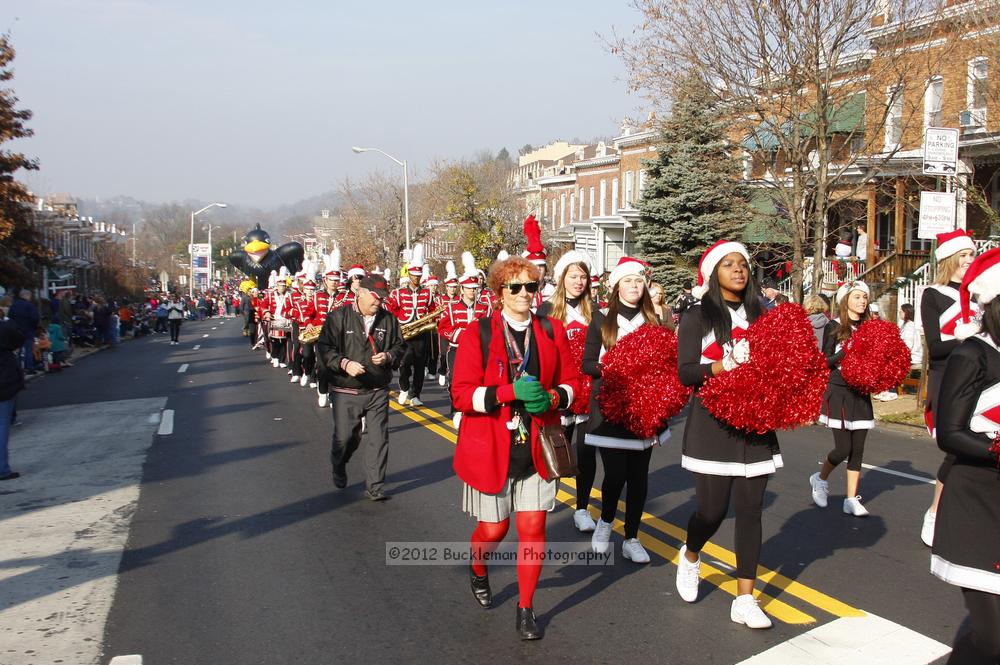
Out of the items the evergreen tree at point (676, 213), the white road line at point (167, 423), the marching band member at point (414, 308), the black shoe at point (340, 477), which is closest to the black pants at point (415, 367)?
the marching band member at point (414, 308)

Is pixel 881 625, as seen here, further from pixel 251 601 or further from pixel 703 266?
pixel 251 601

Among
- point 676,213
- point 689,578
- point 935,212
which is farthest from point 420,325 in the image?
point 676,213

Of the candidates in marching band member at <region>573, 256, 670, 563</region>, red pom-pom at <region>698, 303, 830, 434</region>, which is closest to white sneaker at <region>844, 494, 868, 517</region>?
marching band member at <region>573, 256, 670, 563</region>

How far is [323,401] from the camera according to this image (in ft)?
47.3

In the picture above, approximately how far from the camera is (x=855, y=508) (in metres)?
7.38

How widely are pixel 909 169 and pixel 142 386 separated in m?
16.7

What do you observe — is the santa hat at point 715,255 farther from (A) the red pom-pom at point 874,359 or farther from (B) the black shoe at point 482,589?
(A) the red pom-pom at point 874,359

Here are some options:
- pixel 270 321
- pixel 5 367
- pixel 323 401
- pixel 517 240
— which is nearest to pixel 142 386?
pixel 270 321

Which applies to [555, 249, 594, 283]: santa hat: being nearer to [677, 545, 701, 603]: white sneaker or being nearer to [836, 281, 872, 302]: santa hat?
[836, 281, 872, 302]: santa hat

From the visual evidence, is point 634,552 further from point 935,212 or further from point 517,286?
point 935,212

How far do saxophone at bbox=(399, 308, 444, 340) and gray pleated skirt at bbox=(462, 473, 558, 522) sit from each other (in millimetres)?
9877

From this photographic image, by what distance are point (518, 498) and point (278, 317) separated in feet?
52.1

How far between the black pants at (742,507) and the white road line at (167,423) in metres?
8.93

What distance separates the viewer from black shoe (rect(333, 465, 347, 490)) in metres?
8.57
